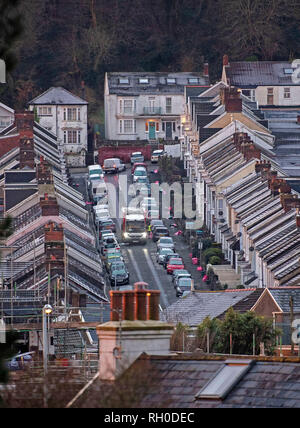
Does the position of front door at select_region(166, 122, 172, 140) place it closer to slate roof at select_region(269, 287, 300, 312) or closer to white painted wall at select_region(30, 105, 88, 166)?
white painted wall at select_region(30, 105, 88, 166)

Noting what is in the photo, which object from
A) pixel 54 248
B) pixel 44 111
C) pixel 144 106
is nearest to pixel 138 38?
pixel 144 106

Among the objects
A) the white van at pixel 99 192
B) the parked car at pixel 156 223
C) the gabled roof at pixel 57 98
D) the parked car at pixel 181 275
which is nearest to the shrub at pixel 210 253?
the parked car at pixel 181 275

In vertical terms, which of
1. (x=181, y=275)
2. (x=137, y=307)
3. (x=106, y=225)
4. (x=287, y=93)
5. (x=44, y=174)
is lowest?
(x=137, y=307)

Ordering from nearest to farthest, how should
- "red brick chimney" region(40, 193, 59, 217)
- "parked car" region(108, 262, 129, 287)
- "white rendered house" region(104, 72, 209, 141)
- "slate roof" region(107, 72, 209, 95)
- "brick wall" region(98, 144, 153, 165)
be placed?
"parked car" region(108, 262, 129, 287), "red brick chimney" region(40, 193, 59, 217), "brick wall" region(98, 144, 153, 165), "white rendered house" region(104, 72, 209, 141), "slate roof" region(107, 72, 209, 95)

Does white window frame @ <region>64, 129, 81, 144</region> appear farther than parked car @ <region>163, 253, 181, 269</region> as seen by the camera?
Yes

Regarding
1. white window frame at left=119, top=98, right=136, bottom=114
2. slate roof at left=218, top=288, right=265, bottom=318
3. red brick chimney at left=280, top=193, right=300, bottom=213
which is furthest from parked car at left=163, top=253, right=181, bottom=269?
white window frame at left=119, top=98, right=136, bottom=114

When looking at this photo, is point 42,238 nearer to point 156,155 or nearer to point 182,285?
point 182,285

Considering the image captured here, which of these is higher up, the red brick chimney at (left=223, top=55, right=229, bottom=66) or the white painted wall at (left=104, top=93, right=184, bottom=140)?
the red brick chimney at (left=223, top=55, right=229, bottom=66)

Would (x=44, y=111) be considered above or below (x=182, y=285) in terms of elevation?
above
